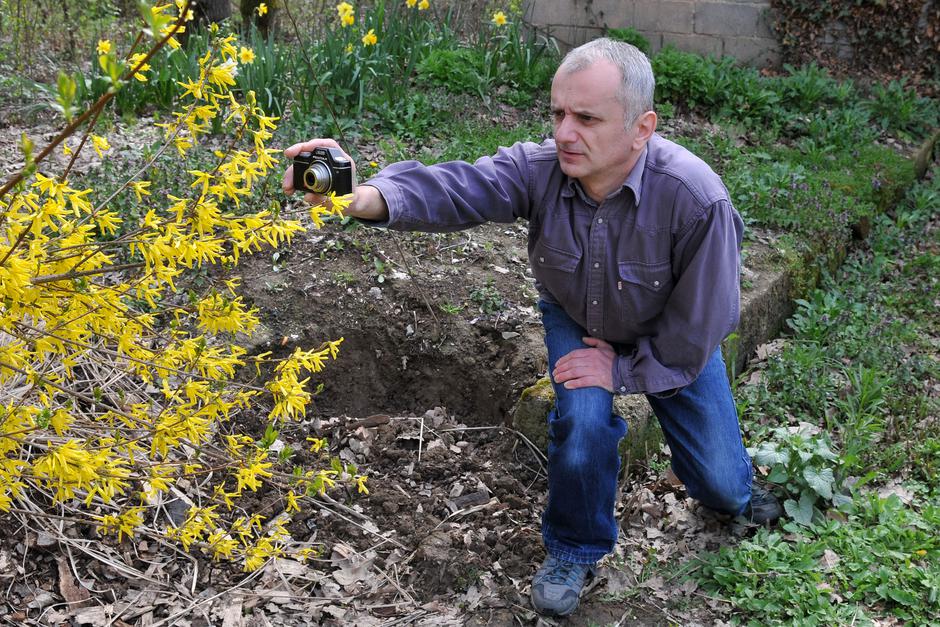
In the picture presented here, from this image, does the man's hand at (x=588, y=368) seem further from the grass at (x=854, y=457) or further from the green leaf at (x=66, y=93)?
the green leaf at (x=66, y=93)

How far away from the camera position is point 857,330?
4.43 metres

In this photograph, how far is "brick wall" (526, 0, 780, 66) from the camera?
290 inches

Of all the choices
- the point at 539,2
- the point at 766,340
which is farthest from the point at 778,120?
the point at 766,340

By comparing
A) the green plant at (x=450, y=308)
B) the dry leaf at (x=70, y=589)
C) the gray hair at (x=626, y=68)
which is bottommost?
the dry leaf at (x=70, y=589)

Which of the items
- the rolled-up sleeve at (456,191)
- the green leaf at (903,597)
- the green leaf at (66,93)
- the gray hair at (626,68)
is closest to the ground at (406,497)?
the green leaf at (903,597)

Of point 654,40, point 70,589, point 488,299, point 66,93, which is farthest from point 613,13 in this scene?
point 66,93

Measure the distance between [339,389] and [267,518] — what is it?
2.66 ft

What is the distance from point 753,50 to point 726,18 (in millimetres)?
352

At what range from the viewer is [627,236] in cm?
277

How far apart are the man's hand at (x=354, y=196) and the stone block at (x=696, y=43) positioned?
546 centimetres

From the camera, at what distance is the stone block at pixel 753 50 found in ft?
24.4

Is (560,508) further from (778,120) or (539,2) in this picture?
(539,2)

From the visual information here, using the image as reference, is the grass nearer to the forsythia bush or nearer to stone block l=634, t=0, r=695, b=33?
the forsythia bush

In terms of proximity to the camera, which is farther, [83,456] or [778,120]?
[778,120]
